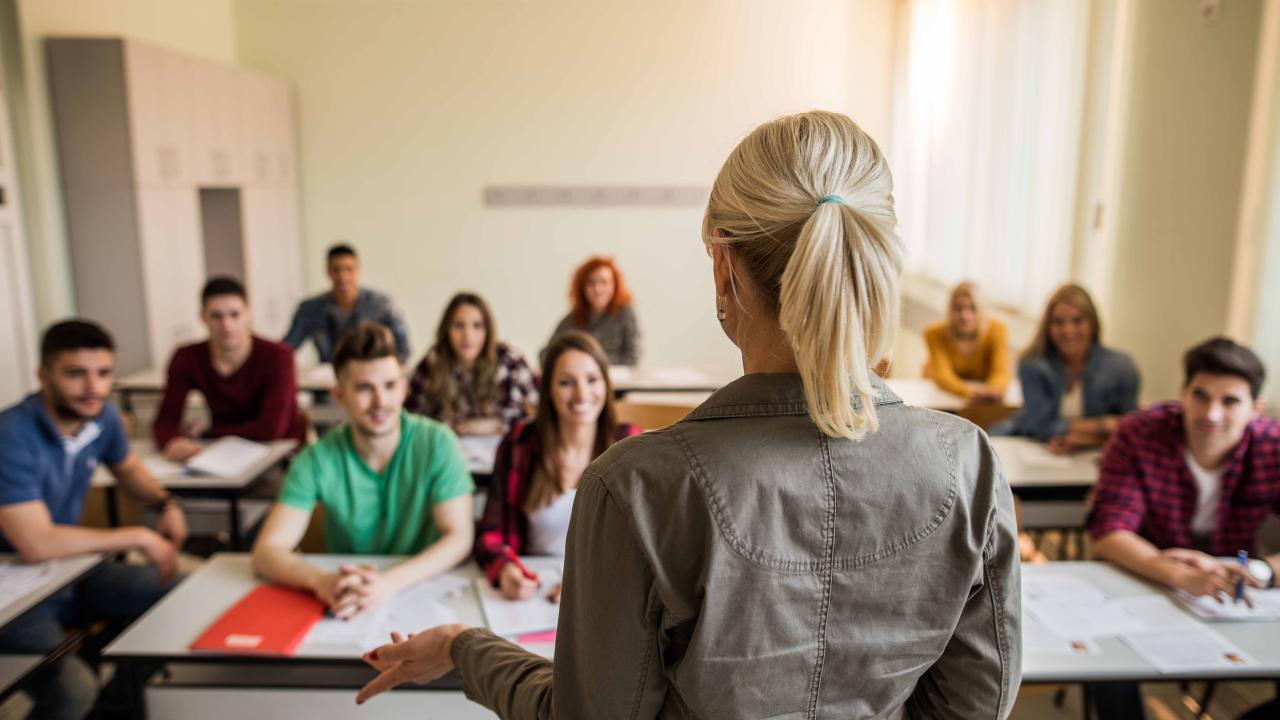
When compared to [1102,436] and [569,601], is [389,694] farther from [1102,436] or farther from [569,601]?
[1102,436]

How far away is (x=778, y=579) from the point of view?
866mm

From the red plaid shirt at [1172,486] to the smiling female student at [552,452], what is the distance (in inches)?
54.6

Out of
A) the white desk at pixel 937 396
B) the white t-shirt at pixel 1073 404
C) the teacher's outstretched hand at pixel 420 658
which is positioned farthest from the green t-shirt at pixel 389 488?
the white t-shirt at pixel 1073 404

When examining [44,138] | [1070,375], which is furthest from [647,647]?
[44,138]

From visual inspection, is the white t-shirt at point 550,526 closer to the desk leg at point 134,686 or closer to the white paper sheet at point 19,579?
the desk leg at point 134,686

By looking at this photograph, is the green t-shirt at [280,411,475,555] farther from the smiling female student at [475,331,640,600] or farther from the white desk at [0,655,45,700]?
the white desk at [0,655,45,700]

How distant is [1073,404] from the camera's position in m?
3.99

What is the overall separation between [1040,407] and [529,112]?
4919mm

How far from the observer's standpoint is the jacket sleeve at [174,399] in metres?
3.88

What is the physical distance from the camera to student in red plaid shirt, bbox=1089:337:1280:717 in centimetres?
250

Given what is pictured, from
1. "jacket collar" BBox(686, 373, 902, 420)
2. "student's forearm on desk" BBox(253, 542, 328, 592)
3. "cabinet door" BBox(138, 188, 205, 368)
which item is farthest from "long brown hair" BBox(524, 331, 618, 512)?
"cabinet door" BBox(138, 188, 205, 368)

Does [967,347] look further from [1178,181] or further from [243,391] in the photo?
[243,391]

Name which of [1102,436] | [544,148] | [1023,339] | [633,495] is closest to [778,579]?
[633,495]

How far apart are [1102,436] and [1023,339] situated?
73.0 inches
